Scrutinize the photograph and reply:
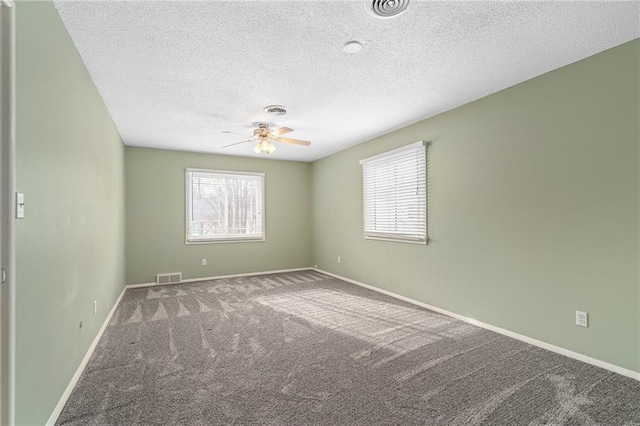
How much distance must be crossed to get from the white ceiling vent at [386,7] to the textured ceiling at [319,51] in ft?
0.16

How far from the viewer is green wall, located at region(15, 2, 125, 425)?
1465 mm

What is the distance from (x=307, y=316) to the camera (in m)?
3.76

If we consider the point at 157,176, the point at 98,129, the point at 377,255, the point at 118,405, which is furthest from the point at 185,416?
the point at 157,176

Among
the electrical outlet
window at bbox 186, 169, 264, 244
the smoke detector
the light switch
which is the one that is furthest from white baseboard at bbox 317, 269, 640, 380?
the light switch

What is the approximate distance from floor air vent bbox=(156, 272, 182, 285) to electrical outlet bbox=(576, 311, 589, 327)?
5581 millimetres

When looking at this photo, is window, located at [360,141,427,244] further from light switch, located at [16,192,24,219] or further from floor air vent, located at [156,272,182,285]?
light switch, located at [16,192,24,219]

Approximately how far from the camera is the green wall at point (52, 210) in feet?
4.81

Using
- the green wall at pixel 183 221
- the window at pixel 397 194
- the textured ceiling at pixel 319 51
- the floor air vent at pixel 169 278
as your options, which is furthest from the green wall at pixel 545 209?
the floor air vent at pixel 169 278

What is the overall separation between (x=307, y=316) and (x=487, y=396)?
6.89 feet

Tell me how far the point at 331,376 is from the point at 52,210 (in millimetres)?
2119
